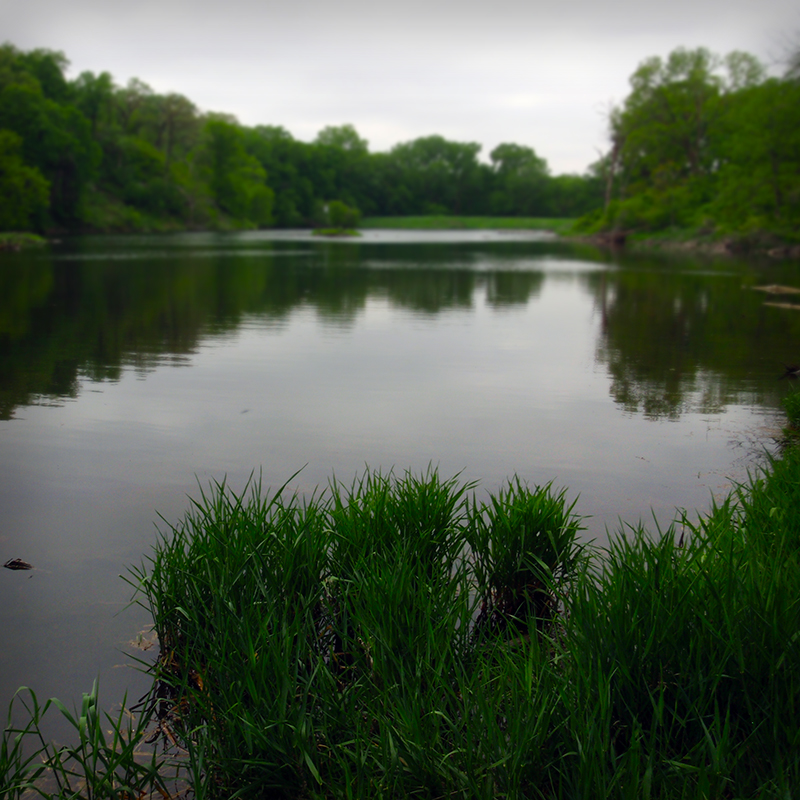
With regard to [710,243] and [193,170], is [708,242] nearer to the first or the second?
[710,243]

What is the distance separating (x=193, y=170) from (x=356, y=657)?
93.9 meters

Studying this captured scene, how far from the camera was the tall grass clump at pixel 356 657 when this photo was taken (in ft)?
8.12

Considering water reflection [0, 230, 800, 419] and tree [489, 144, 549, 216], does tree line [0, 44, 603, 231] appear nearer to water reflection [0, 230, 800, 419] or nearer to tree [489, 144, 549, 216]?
tree [489, 144, 549, 216]

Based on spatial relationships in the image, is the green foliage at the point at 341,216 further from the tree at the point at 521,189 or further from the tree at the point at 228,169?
the tree at the point at 521,189

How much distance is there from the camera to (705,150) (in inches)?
2490

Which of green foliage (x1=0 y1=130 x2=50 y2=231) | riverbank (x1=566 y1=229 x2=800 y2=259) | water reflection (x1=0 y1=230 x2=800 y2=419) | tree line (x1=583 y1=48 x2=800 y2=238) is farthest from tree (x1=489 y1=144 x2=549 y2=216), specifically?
water reflection (x1=0 y1=230 x2=800 y2=419)

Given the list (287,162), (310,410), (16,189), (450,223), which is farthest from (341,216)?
(310,410)

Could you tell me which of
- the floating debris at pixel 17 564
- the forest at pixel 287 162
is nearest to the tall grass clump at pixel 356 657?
the floating debris at pixel 17 564

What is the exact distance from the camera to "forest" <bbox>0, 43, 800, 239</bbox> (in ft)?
145

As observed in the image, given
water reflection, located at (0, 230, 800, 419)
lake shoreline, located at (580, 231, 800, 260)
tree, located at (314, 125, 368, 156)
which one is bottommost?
lake shoreline, located at (580, 231, 800, 260)

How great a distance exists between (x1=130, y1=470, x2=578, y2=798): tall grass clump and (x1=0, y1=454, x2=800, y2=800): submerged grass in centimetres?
1

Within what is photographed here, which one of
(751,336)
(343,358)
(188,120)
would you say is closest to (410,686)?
(343,358)

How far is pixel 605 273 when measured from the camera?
28.3 m

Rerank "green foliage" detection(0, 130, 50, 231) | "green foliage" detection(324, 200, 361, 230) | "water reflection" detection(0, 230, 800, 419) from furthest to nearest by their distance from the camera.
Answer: "green foliage" detection(324, 200, 361, 230) → "green foliage" detection(0, 130, 50, 231) → "water reflection" detection(0, 230, 800, 419)
